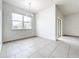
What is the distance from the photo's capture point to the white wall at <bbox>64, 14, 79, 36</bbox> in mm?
7173

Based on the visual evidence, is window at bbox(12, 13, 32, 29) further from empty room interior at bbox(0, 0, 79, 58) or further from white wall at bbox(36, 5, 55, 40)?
white wall at bbox(36, 5, 55, 40)

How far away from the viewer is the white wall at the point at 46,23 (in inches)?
188

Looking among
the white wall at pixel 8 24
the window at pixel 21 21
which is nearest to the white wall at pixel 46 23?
the window at pixel 21 21

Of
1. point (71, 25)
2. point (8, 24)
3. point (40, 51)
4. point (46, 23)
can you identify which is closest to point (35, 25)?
point (46, 23)

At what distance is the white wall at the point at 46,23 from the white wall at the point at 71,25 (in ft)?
13.3

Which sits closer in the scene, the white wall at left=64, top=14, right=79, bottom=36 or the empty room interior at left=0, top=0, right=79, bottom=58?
the empty room interior at left=0, top=0, right=79, bottom=58

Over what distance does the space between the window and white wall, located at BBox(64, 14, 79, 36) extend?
17.2 ft

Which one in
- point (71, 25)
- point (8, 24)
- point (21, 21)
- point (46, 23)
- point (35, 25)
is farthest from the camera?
point (71, 25)

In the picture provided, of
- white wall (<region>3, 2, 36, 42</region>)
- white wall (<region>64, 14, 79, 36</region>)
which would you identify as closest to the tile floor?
white wall (<region>3, 2, 36, 42</region>)

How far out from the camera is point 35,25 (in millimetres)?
6828

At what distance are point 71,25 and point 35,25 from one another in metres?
4.98

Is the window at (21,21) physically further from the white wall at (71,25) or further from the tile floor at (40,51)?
the white wall at (71,25)

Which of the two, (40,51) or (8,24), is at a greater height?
(8,24)

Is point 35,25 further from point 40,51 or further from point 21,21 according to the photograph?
point 40,51
